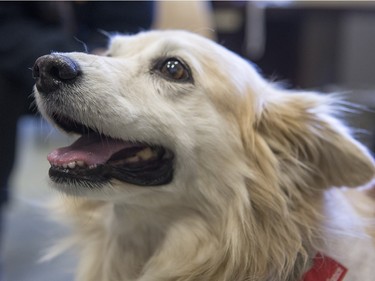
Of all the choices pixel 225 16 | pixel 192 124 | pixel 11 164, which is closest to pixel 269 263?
pixel 192 124

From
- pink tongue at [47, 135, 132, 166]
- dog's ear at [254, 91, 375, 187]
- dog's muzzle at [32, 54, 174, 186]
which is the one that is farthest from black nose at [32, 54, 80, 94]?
dog's ear at [254, 91, 375, 187]

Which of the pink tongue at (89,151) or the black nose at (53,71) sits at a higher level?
the black nose at (53,71)

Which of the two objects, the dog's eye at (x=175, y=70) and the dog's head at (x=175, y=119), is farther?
the dog's eye at (x=175, y=70)

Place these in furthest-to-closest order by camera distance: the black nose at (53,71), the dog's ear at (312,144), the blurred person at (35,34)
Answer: the blurred person at (35,34) → the dog's ear at (312,144) → the black nose at (53,71)

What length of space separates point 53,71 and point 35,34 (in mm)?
590

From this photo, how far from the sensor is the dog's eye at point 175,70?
1.09 metres

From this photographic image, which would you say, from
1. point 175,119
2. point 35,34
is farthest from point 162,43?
point 35,34

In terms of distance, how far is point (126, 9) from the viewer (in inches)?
68.7

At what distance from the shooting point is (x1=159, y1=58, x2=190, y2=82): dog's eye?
1093 mm

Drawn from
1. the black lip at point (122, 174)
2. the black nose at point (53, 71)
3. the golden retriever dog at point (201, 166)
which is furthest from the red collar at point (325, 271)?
the black nose at point (53, 71)

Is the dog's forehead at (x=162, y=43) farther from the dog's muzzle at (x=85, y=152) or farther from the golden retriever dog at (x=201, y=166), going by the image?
the dog's muzzle at (x=85, y=152)

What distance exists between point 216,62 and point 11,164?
2.94 feet

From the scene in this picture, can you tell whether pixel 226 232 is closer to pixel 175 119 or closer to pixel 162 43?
pixel 175 119

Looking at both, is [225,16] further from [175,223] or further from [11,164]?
[175,223]
